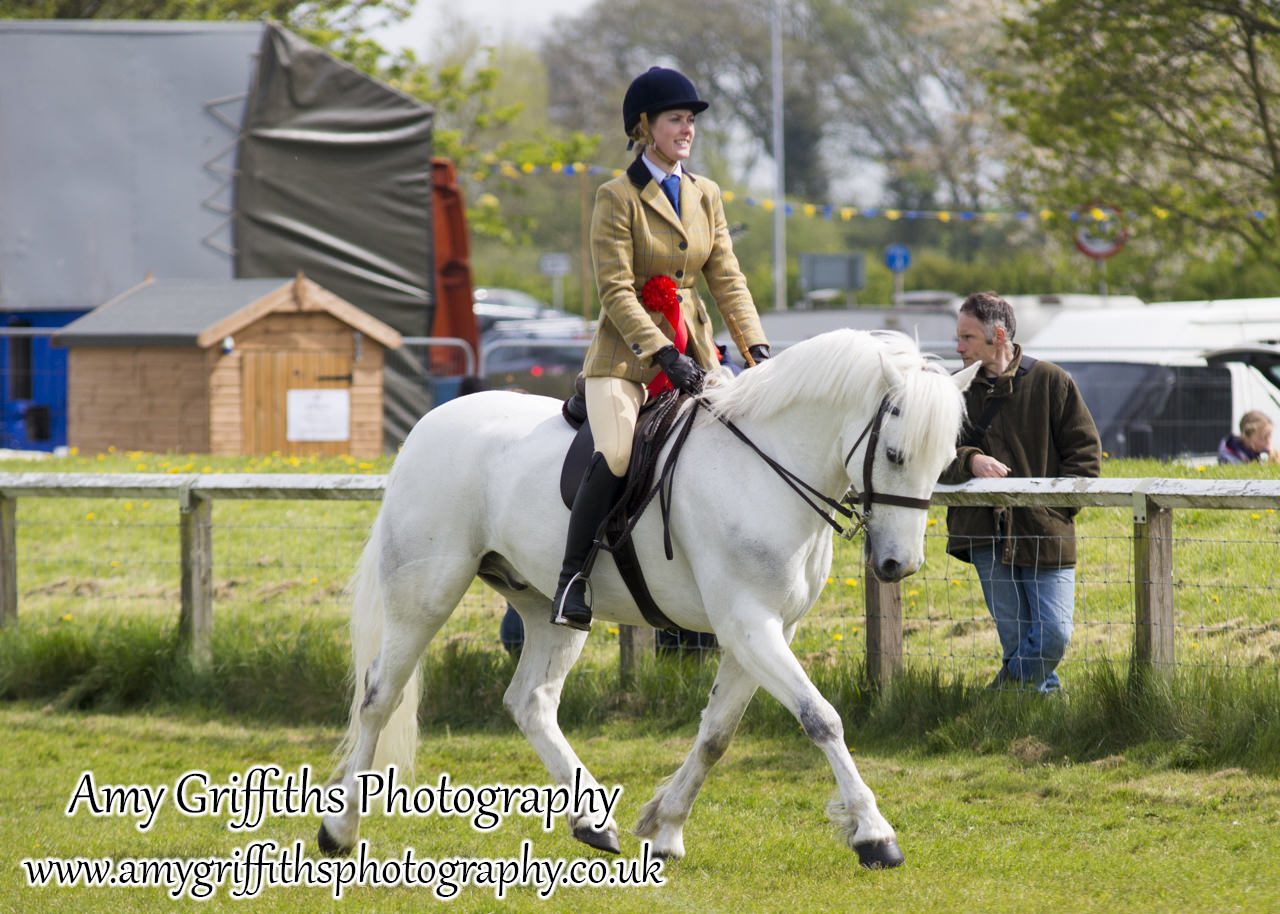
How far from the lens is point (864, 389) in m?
5.08

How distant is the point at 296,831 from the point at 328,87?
1794 cm

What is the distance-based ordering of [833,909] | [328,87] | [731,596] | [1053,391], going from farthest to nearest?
1. [328,87]
2. [1053,391]
3. [731,596]
4. [833,909]

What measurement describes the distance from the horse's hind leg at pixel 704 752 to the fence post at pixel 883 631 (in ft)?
6.10

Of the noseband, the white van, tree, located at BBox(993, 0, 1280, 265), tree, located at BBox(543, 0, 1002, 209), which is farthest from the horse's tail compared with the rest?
tree, located at BBox(543, 0, 1002, 209)

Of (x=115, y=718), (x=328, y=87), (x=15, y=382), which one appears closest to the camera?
(x=115, y=718)

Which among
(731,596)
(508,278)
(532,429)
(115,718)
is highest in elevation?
(508,278)

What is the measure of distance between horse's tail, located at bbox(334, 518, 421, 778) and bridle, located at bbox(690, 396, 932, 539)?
1.98 meters

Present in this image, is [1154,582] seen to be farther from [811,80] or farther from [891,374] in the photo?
[811,80]

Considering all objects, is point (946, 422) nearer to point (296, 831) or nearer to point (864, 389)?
point (864, 389)

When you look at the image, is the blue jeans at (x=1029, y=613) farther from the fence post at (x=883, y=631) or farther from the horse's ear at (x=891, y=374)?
the horse's ear at (x=891, y=374)

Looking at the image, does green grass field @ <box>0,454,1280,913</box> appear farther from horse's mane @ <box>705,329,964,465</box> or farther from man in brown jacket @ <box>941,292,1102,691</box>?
horse's mane @ <box>705,329,964,465</box>

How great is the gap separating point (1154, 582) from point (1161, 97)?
12.1m

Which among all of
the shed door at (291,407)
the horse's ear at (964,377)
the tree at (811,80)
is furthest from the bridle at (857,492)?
the tree at (811,80)

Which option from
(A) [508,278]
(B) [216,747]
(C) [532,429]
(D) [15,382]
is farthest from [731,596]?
(A) [508,278]
